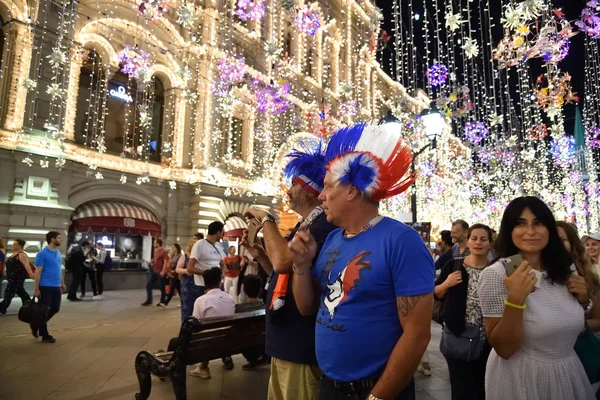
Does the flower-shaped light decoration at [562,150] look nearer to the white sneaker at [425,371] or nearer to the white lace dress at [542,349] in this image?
the white sneaker at [425,371]

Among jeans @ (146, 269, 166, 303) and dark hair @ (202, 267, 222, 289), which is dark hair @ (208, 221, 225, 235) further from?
jeans @ (146, 269, 166, 303)

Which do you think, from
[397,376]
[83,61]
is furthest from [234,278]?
[83,61]

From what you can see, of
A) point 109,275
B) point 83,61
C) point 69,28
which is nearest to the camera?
point 69,28

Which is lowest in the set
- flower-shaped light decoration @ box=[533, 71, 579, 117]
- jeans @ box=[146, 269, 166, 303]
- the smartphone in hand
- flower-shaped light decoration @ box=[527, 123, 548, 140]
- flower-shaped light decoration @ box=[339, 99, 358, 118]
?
jeans @ box=[146, 269, 166, 303]

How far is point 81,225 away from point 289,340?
46.4 feet

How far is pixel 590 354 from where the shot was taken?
236 centimetres

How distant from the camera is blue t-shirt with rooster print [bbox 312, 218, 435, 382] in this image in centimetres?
161

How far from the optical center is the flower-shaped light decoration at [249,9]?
58.2 ft

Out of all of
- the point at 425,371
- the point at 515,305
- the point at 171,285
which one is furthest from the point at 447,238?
the point at 171,285

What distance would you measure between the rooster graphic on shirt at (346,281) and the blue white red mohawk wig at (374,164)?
34 centimetres

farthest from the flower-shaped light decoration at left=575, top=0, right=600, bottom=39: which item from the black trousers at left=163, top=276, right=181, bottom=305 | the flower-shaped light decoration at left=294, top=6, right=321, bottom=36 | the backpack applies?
the backpack

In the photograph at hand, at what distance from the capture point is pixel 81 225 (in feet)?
46.1

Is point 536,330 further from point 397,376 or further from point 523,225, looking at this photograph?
point 397,376

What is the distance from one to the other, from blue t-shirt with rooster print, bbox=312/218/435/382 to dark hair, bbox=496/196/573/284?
984 millimetres
